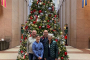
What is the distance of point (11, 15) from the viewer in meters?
14.4

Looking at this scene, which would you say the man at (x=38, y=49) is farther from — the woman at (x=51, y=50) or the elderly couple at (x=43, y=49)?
the woman at (x=51, y=50)

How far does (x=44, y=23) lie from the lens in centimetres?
714

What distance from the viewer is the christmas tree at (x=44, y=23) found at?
22.2 ft

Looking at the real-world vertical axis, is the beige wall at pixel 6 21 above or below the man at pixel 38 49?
above

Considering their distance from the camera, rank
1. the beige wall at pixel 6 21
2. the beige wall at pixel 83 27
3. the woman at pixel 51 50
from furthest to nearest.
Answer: the beige wall at pixel 83 27
the beige wall at pixel 6 21
the woman at pixel 51 50

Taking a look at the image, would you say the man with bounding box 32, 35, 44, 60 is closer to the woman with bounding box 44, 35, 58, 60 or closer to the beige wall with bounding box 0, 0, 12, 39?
the woman with bounding box 44, 35, 58, 60

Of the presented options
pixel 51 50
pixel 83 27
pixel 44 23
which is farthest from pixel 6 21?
pixel 51 50

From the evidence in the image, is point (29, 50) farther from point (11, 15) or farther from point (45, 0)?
point (11, 15)

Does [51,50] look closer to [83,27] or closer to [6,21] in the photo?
[83,27]

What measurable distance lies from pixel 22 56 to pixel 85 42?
9.16 meters

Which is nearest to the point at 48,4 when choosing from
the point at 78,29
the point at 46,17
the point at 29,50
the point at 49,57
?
the point at 46,17

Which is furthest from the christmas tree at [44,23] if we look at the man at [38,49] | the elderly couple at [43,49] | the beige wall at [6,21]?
the beige wall at [6,21]

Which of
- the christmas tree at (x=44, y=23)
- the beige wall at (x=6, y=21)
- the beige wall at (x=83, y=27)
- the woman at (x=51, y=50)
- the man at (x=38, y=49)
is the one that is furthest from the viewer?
the beige wall at (x=83, y=27)

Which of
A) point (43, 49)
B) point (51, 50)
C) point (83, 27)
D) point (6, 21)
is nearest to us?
point (51, 50)
